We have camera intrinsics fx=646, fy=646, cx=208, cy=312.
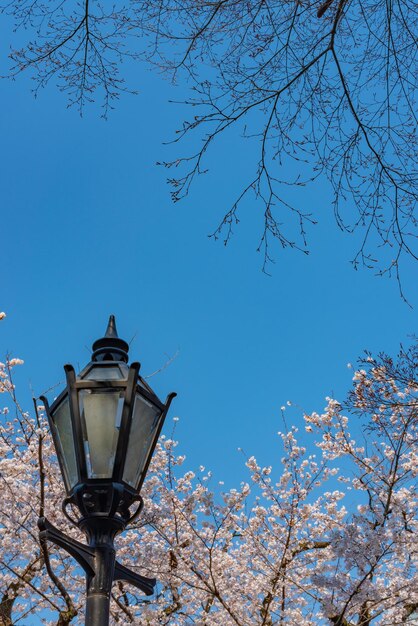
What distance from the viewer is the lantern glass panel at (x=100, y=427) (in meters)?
2.53

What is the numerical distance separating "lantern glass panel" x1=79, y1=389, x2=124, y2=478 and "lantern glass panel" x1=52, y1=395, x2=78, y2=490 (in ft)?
0.28

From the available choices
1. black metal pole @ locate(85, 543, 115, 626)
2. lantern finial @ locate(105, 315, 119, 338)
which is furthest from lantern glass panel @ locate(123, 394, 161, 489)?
lantern finial @ locate(105, 315, 119, 338)

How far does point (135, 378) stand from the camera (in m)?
2.61

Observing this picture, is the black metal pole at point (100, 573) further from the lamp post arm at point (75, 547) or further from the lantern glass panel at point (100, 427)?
the lantern glass panel at point (100, 427)

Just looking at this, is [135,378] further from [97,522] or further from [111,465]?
[97,522]

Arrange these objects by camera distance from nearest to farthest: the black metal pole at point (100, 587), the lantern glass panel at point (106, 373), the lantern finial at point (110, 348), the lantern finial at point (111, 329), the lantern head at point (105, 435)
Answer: the black metal pole at point (100, 587)
the lantern head at point (105, 435)
the lantern glass panel at point (106, 373)
the lantern finial at point (110, 348)
the lantern finial at point (111, 329)

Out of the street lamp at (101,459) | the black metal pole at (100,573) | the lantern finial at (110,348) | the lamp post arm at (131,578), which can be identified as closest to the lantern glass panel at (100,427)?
the street lamp at (101,459)

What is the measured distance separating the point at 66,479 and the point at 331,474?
31.0ft

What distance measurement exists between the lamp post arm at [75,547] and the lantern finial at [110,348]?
30.8 inches

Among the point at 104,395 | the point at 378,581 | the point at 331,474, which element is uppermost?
the point at 331,474

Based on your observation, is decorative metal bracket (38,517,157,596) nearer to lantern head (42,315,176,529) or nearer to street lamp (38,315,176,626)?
street lamp (38,315,176,626)

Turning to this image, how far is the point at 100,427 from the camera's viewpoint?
2.56 m

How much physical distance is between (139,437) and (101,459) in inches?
7.4

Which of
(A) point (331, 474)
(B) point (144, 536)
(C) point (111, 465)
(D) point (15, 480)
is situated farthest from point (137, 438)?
(A) point (331, 474)
